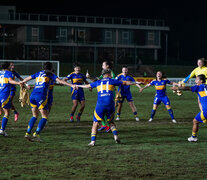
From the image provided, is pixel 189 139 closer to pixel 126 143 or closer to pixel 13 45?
pixel 126 143

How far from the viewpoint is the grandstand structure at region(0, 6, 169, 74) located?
174 ft

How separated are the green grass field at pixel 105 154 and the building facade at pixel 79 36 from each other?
4157cm

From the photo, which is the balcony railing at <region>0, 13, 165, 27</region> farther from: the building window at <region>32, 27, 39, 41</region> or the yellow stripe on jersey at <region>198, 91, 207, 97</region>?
the yellow stripe on jersey at <region>198, 91, 207, 97</region>

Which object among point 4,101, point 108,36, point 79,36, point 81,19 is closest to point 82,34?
point 79,36

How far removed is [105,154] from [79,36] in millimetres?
50797

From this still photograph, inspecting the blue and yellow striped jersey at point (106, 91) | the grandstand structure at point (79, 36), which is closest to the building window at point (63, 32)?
the grandstand structure at point (79, 36)

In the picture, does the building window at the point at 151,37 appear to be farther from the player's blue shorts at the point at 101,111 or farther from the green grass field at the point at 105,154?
the player's blue shorts at the point at 101,111

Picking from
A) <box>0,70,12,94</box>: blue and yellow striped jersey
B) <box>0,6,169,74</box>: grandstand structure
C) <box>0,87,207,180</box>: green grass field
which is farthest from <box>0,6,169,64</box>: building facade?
<box>0,70,12,94</box>: blue and yellow striped jersey

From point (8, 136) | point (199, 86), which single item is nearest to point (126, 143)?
point (199, 86)

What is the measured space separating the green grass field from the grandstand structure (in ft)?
135

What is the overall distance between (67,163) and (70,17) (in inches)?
2110

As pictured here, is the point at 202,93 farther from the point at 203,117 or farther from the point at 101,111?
the point at 101,111

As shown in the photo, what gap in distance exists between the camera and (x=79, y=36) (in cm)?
5700

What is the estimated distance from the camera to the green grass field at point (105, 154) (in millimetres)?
5980
